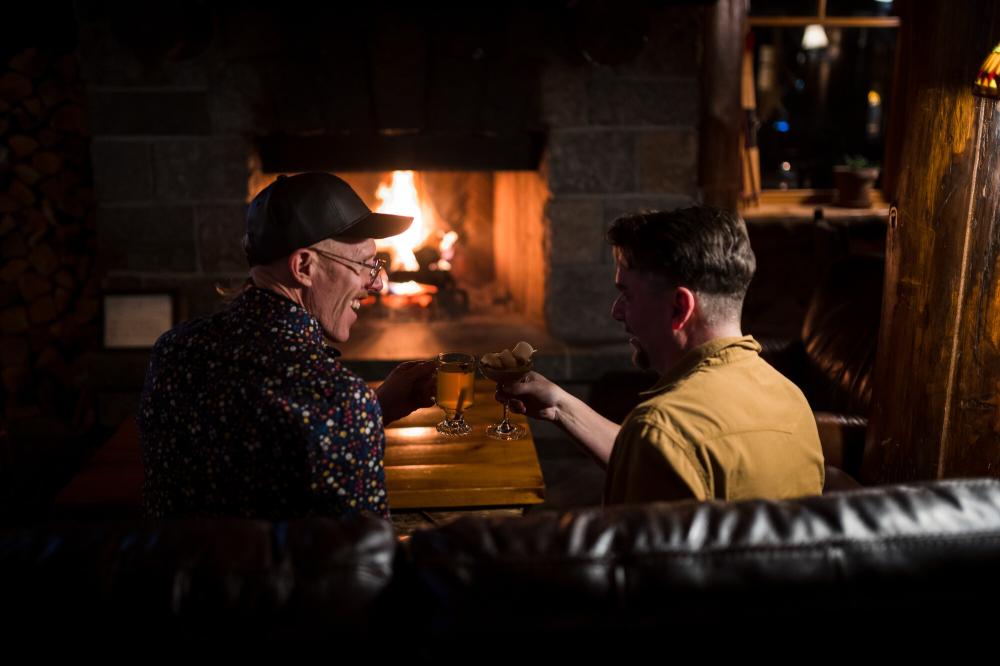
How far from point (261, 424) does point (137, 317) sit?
2874 millimetres

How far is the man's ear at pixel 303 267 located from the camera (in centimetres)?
186

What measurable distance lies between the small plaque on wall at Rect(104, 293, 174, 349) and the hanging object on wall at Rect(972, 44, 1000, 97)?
3327 millimetres

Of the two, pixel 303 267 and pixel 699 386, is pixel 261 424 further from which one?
pixel 699 386

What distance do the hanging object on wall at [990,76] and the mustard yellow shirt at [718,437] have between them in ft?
3.22

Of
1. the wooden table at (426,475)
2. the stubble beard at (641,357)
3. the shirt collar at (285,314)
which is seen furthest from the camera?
the wooden table at (426,475)

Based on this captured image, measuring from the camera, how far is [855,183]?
4.91m

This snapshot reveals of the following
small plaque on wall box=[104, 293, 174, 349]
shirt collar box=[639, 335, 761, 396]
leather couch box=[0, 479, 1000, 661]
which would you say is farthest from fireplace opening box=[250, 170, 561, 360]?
leather couch box=[0, 479, 1000, 661]

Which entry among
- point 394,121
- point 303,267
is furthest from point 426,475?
point 394,121

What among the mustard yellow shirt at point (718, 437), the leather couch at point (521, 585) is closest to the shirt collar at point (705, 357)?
the mustard yellow shirt at point (718, 437)

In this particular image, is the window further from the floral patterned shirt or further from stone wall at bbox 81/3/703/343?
the floral patterned shirt

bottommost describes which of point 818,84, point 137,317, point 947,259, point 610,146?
point 137,317

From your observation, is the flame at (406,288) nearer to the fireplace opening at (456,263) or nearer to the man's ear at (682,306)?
the fireplace opening at (456,263)

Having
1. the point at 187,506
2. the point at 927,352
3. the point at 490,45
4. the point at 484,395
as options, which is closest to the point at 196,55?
the point at 490,45

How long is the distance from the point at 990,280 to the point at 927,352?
0.27m
